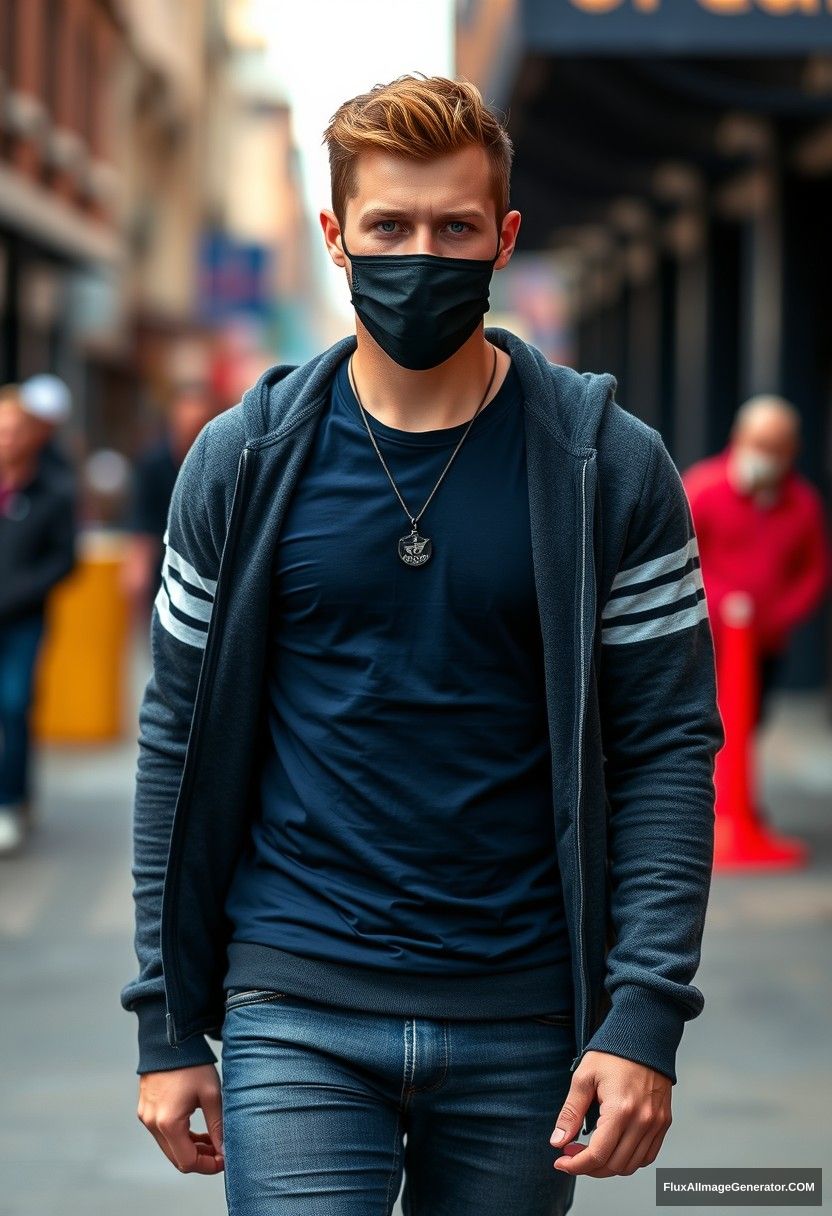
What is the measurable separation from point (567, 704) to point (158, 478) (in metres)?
9.06

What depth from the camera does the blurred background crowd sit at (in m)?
8.92

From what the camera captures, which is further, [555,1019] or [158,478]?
[158,478]

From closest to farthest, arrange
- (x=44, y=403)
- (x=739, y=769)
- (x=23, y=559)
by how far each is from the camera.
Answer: (x=739, y=769) → (x=23, y=559) → (x=44, y=403)

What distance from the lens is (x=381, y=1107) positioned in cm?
242

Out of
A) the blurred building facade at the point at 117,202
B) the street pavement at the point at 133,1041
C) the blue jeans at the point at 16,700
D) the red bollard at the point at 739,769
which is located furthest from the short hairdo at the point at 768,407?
the blurred building facade at the point at 117,202

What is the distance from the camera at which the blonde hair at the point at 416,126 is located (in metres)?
2.35

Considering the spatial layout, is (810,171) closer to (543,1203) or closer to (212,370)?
(543,1203)

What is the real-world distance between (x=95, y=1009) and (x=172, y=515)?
3.97 m

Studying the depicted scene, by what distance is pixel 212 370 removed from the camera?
38.4 metres

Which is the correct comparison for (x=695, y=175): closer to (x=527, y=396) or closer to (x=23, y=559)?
(x=23, y=559)

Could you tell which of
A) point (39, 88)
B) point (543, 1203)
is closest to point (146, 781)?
point (543, 1203)

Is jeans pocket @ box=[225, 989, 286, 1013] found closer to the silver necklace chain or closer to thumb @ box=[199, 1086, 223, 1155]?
thumb @ box=[199, 1086, 223, 1155]

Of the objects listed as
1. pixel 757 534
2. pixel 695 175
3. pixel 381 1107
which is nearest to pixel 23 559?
pixel 757 534

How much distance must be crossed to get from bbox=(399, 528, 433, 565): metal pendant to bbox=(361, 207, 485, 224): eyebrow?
1.25 feet
